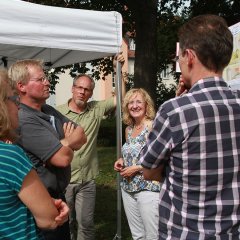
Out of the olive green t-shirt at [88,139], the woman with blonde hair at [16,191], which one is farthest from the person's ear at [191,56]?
the olive green t-shirt at [88,139]

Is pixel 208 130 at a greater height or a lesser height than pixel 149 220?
greater

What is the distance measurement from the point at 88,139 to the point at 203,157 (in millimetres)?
2617

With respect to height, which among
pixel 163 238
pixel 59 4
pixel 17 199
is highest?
pixel 59 4

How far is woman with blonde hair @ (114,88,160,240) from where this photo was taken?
3.57 meters

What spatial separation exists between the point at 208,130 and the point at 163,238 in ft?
1.70

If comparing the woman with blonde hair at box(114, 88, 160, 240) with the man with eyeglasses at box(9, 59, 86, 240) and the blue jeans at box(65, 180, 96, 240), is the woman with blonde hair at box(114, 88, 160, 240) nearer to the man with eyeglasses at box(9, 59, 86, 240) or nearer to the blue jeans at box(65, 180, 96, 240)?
the blue jeans at box(65, 180, 96, 240)

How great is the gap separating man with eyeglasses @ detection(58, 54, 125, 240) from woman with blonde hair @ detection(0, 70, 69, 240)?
2300 mm

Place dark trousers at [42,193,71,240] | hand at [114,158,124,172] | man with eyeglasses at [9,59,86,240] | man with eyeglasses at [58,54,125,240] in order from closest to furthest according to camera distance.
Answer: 1. man with eyeglasses at [9,59,86,240]
2. dark trousers at [42,193,71,240]
3. hand at [114,158,124,172]
4. man with eyeglasses at [58,54,125,240]

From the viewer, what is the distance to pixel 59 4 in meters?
12.3

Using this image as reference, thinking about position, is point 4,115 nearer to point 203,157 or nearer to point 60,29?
point 203,157

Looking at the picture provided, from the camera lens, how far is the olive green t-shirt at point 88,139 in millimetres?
4148

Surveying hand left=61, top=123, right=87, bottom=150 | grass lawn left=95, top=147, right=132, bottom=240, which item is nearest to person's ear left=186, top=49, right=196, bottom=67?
hand left=61, top=123, right=87, bottom=150

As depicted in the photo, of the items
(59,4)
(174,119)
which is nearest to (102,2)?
(59,4)

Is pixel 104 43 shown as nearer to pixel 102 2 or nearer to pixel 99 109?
pixel 99 109
